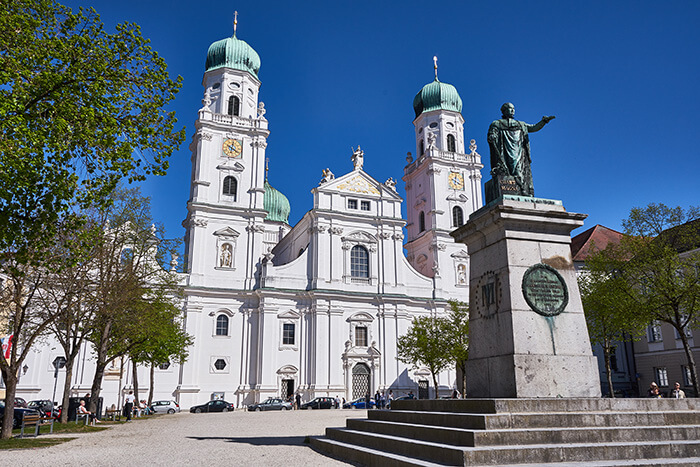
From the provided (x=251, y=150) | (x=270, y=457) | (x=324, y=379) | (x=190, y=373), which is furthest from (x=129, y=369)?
(x=270, y=457)

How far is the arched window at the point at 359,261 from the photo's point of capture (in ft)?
151

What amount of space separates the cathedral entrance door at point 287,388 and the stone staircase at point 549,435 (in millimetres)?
33173

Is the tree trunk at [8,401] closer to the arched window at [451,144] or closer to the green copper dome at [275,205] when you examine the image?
the arched window at [451,144]

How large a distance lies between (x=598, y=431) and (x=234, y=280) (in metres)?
37.7

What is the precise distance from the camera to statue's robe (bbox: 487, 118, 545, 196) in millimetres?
11195

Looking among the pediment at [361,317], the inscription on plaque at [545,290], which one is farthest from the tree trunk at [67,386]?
the pediment at [361,317]

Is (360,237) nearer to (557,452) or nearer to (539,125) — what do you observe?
(539,125)

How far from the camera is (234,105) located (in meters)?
47.8

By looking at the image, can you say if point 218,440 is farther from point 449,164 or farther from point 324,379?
point 449,164

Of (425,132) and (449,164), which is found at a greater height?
(425,132)

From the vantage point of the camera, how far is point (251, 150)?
46.8 metres

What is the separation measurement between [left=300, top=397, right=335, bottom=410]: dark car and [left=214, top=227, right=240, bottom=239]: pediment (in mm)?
14368

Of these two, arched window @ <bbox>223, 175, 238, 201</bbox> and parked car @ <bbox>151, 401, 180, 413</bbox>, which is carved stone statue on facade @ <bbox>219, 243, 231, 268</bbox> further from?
parked car @ <bbox>151, 401, 180, 413</bbox>

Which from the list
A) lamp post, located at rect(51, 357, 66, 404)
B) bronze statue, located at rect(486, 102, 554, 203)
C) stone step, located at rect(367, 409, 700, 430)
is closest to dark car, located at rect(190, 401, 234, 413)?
lamp post, located at rect(51, 357, 66, 404)
